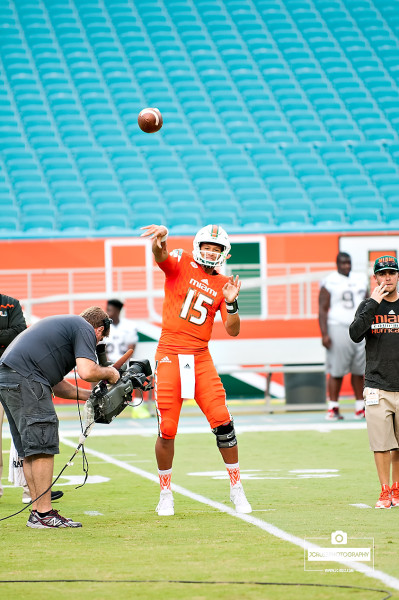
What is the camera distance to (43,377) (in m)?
6.79

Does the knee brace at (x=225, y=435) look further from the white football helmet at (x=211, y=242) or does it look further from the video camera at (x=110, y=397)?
the white football helmet at (x=211, y=242)

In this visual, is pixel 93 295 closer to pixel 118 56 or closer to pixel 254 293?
pixel 254 293

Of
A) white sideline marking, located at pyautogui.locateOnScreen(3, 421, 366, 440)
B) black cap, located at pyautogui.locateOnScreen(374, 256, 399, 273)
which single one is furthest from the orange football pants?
white sideline marking, located at pyautogui.locateOnScreen(3, 421, 366, 440)

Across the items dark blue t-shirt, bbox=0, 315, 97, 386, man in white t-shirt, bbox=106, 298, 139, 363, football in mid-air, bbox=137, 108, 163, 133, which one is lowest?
man in white t-shirt, bbox=106, 298, 139, 363

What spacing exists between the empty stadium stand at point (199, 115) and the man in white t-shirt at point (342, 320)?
144 inches

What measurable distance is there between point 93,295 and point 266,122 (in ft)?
26.7

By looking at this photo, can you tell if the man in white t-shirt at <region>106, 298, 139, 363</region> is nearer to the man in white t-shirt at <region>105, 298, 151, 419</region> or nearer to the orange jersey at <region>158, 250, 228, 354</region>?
the man in white t-shirt at <region>105, 298, 151, 419</region>

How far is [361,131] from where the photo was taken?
23.2 meters

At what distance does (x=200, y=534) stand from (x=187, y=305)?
176 centimetres

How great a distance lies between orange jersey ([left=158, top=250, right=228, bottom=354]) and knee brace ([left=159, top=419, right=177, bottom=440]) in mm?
499

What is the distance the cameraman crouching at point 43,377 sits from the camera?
661 centimetres

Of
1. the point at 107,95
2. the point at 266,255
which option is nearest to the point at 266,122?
the point at 107,95

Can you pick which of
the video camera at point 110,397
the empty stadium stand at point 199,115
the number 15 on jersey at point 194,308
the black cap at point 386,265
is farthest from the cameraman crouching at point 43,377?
the empty stadium stand at point 199,115

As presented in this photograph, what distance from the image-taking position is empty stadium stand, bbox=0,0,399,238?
2002 centimetres
